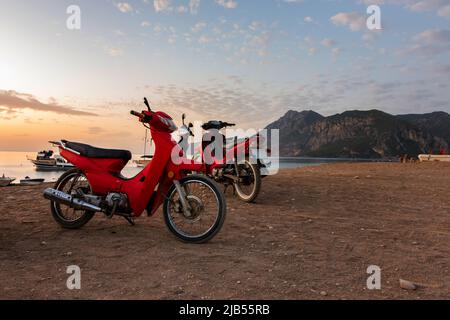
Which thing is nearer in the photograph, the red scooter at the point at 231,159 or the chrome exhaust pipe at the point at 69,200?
the chrome exhaust pipe at the point at 69,200

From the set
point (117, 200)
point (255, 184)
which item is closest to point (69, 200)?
point (117, 200)

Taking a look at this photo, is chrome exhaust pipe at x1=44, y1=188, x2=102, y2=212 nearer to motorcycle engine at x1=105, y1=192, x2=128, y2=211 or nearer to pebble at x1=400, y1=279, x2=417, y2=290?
motorcycle engine at x1=105, y1=192, x2=128, y2=211

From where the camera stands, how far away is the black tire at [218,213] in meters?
4.75

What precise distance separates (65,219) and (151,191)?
169 cm

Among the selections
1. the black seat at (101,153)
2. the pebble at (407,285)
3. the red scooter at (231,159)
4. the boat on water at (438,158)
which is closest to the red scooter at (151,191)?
the black seat at (101,153)

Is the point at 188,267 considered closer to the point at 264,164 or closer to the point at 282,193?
the point at 264,164

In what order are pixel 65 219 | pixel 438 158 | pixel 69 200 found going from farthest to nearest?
pixel 438 158, pixel 65 219, pixel 69 200

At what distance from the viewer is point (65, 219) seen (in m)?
5.73

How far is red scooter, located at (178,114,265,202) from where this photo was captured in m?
8.23

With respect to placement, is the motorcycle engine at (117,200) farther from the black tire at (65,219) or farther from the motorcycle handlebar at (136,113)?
the motorcycle handlebar at (136,113)

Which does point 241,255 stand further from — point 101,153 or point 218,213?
point 101,153

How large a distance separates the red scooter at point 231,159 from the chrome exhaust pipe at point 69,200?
10.9 feet
